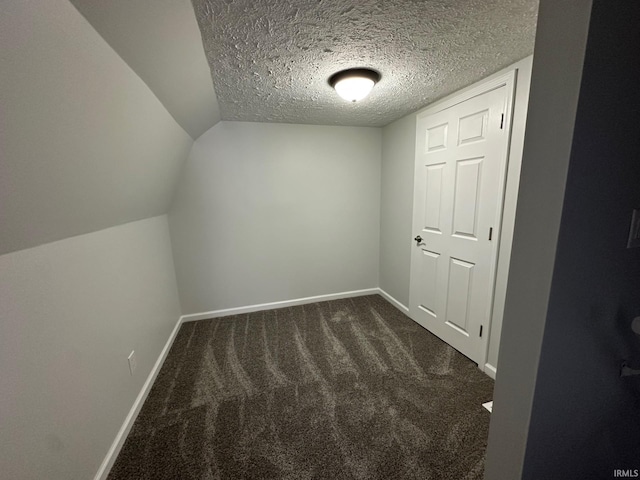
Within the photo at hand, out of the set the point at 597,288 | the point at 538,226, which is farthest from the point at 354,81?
the point at 597,288

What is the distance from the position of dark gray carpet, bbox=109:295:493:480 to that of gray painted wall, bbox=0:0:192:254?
1278mm

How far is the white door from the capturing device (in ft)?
5.73

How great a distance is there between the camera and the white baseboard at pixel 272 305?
2.84 m

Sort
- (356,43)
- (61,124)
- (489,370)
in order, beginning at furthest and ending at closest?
1. (489,370)
2. (356,43)
3. (61,124)

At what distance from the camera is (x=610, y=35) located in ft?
1.86

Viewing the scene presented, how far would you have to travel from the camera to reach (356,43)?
4.25 feet

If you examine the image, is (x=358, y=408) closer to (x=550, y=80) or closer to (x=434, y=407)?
(x=434, y=407)

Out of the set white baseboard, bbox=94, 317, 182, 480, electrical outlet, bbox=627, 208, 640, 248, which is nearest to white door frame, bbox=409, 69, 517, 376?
electrical outlet, bbox=627, 208, 640, 248

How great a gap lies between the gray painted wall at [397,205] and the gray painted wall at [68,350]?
8.38 feet

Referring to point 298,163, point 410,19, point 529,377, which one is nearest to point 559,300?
point 529,377

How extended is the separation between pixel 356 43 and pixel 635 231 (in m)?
1.38

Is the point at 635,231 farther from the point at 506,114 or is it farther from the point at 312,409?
the point at 312,409

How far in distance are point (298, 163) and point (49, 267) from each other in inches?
88.2

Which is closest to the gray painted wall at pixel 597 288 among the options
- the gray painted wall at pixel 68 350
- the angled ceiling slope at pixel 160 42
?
the angled ceiling slope at pixel 160 42
